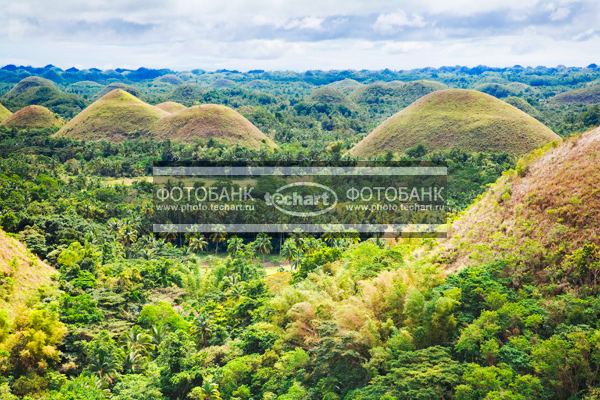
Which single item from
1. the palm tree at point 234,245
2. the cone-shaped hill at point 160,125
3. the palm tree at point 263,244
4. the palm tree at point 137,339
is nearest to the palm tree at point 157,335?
the palm tree at point 137,339

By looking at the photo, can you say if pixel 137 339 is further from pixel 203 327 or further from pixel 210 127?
pixel 210 127

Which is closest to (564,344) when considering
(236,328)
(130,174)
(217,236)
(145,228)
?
(236,328)

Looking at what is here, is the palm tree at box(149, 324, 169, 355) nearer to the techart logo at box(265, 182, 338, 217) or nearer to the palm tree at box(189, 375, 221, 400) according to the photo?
the palm tree at box(189, 375, 221, 400)

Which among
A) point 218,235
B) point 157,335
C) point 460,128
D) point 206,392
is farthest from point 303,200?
point 460,128

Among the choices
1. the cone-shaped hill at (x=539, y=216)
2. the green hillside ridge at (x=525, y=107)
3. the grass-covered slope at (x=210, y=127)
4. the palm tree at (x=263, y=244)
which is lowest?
the palm tree at (x=263, y=244)

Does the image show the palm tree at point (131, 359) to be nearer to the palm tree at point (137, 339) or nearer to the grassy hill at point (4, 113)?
the palm tree at point (137, 339)

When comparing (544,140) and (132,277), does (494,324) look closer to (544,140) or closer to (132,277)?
→ (132,277)

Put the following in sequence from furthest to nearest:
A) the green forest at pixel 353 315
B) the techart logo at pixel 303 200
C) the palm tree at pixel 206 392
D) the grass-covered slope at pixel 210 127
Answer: the grass-covered slope at pixel 210 127, the techart logo at pixel 303 200, the palm tree at pixel 206 392, the green forest at pixel 353 315
